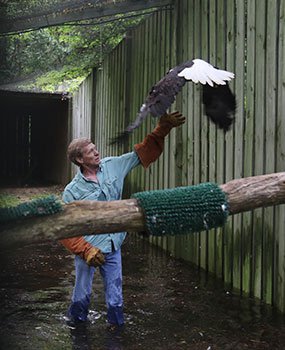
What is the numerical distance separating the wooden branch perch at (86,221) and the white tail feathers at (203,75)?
0.72 m

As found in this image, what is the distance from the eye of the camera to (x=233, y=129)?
5266mm

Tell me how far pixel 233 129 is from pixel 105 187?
71.1 inches

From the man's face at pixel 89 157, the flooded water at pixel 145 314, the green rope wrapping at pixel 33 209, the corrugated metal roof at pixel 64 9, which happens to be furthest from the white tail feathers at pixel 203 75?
the corrugated metal roof at pixel 64 9

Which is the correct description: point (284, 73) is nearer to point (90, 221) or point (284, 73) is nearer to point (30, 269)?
point (90, 221)

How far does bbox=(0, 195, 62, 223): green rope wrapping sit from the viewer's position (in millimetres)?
2203

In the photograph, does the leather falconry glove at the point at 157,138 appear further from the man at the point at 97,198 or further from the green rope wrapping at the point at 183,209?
the green rope wrapping at the point at 183,209

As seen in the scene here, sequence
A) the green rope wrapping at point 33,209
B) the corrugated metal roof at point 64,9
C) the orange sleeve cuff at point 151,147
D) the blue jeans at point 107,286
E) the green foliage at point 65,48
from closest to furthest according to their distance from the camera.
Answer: the green rope wrapping at point 33,209 → the orange sleeve cuff at point 151,147 → the blue jeans at point 107,286 → the corrugated metal roof at point 64,9 → the green foliage at point 65,48

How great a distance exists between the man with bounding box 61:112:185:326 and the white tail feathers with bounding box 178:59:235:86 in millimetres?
689

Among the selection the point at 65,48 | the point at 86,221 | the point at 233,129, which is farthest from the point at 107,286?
the point at 65,48

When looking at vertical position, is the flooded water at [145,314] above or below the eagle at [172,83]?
below

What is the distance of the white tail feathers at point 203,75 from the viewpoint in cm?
310

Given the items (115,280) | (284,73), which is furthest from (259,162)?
(115,280)

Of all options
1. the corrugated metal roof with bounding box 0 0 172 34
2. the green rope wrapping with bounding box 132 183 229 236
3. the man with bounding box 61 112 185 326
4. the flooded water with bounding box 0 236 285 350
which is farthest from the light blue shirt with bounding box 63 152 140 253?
the corrugated metal roof with bounding box 0 0 172 34

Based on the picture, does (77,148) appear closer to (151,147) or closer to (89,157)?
(89,157)
